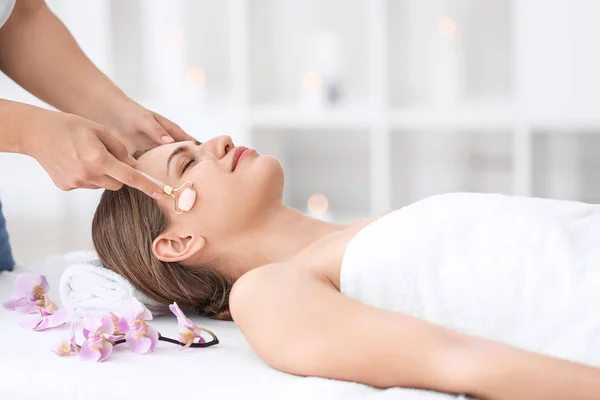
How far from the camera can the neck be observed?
1.66 metres

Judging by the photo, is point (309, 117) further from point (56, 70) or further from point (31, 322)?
point (31, 322)

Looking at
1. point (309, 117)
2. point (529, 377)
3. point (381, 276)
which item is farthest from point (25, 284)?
point (309, 117)

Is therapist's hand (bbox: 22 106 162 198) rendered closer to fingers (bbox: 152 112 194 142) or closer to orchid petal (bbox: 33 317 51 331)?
orchid petal (bbox: 33 317 51 331)

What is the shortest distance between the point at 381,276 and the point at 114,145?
0.55 meters

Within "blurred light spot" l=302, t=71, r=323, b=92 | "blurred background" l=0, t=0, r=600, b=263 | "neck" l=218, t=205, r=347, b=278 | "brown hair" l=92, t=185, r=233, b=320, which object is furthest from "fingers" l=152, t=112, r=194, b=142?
"blurred light spot" l=302, t=71, r=323, b=92

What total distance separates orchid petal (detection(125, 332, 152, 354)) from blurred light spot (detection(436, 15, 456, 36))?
224 cm

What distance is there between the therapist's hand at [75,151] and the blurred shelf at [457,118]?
6.03 feet

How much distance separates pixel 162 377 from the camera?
1.30m

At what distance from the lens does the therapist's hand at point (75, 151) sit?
1.44 meters

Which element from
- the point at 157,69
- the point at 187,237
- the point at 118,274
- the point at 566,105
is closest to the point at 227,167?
the point at 187,237

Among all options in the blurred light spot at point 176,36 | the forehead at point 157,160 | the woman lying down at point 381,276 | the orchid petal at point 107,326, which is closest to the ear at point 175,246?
the woman lying down at point 381,276

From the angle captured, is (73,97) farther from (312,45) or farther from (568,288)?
(312,45)

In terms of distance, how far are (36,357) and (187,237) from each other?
0.38m

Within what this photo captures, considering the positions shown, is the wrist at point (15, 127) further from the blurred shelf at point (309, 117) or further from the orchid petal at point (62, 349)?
the blurred shelf at point (309, 117)
